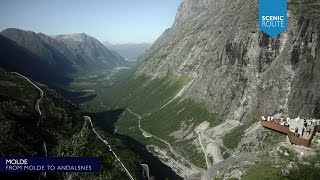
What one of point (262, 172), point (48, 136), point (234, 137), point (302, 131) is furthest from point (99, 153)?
point (262, 172)

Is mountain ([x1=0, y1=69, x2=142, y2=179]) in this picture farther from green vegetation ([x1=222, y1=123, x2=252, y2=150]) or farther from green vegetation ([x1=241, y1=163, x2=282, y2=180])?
green vegetation ([x1=241, y1=163, x2=282, y2=180])

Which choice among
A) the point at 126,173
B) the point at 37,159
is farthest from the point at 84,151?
the point at 37,159

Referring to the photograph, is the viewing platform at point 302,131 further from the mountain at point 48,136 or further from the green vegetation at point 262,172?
the mountain at point 48,136

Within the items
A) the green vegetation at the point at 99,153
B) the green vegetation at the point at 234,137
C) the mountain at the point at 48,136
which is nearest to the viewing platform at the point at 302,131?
the green vegetation at the point at 99,153

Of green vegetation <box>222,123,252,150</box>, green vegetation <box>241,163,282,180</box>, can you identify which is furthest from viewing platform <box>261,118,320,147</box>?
green vegetation <box>222,123,252,150</box>

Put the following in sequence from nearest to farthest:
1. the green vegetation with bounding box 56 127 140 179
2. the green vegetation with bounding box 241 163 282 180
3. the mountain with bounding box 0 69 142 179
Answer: the green vegetation with bounding box 241 163 282 180
the mountain with bounding box 0 69 142 179
the green vegetation with bounding box 56 127 140 179

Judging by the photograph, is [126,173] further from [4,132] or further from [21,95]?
[21,95]
